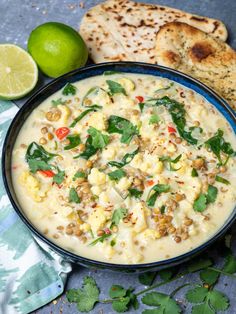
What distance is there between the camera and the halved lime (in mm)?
4844

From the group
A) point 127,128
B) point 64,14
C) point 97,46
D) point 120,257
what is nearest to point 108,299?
point 120,257

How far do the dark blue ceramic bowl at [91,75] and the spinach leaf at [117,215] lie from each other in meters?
0.29

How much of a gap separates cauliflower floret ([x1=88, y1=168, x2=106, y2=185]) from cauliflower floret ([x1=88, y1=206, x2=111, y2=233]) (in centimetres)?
18

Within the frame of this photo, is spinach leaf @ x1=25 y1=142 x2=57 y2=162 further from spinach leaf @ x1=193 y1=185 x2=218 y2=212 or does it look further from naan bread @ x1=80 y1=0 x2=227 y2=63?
naan bread @ x1=80 y1=0 x2=227 y2=63

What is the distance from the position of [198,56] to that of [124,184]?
4.88ft

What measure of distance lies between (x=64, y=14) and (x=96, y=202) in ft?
7.03

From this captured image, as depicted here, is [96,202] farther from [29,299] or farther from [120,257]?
[29,299]

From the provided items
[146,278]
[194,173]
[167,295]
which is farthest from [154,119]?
[167,295]

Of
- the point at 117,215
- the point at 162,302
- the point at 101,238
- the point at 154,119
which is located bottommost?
the point at 162,302

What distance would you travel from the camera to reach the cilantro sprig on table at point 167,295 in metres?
4.18

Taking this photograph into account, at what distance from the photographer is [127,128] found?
4.30 meters

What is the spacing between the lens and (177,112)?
439 cm

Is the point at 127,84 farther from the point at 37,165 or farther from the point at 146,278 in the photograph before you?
the point at 146,278

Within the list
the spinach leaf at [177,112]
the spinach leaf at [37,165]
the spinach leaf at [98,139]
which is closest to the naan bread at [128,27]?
the spinach leaf at [177,112]
